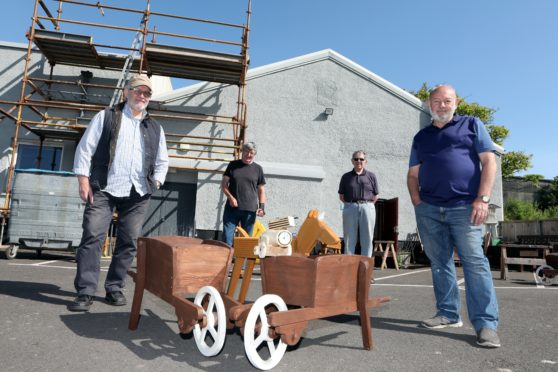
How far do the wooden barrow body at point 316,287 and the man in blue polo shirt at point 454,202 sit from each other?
87 cm

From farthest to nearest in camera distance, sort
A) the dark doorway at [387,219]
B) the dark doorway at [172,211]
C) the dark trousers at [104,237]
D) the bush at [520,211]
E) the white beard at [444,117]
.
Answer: the bush at [520,211] → the dark doorway at [172,211] → the dark doorway at [387,219] → the dark trousers at [104,237] → the white beard at [444,117]

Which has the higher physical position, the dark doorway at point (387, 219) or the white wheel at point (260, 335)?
the dark doorway at point (387, 219)

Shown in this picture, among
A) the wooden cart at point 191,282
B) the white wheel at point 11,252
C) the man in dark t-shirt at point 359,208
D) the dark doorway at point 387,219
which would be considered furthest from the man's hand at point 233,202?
the dark doorway at point 387,219

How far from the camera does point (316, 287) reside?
212cm

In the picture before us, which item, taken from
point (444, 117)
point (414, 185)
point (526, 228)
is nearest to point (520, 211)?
point (526, 228)

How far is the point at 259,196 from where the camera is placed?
5.73 metres

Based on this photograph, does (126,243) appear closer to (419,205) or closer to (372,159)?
(419,205)

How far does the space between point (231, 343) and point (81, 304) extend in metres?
1.50

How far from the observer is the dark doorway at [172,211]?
1129 centimetres

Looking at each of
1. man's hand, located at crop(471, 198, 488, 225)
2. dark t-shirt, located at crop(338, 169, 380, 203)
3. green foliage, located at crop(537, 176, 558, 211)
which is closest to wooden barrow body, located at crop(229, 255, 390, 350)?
man's hand, located at crop(471, 198, 488, 225)

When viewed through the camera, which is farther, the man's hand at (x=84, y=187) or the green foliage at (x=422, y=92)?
the green foliage at (x=422, y=92)

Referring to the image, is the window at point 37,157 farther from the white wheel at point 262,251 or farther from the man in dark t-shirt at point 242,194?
the white wheel at point 262,251

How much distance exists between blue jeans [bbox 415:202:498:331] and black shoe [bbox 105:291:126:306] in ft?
9.21

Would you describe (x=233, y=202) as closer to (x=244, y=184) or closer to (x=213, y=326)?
(x=244, y=184)
